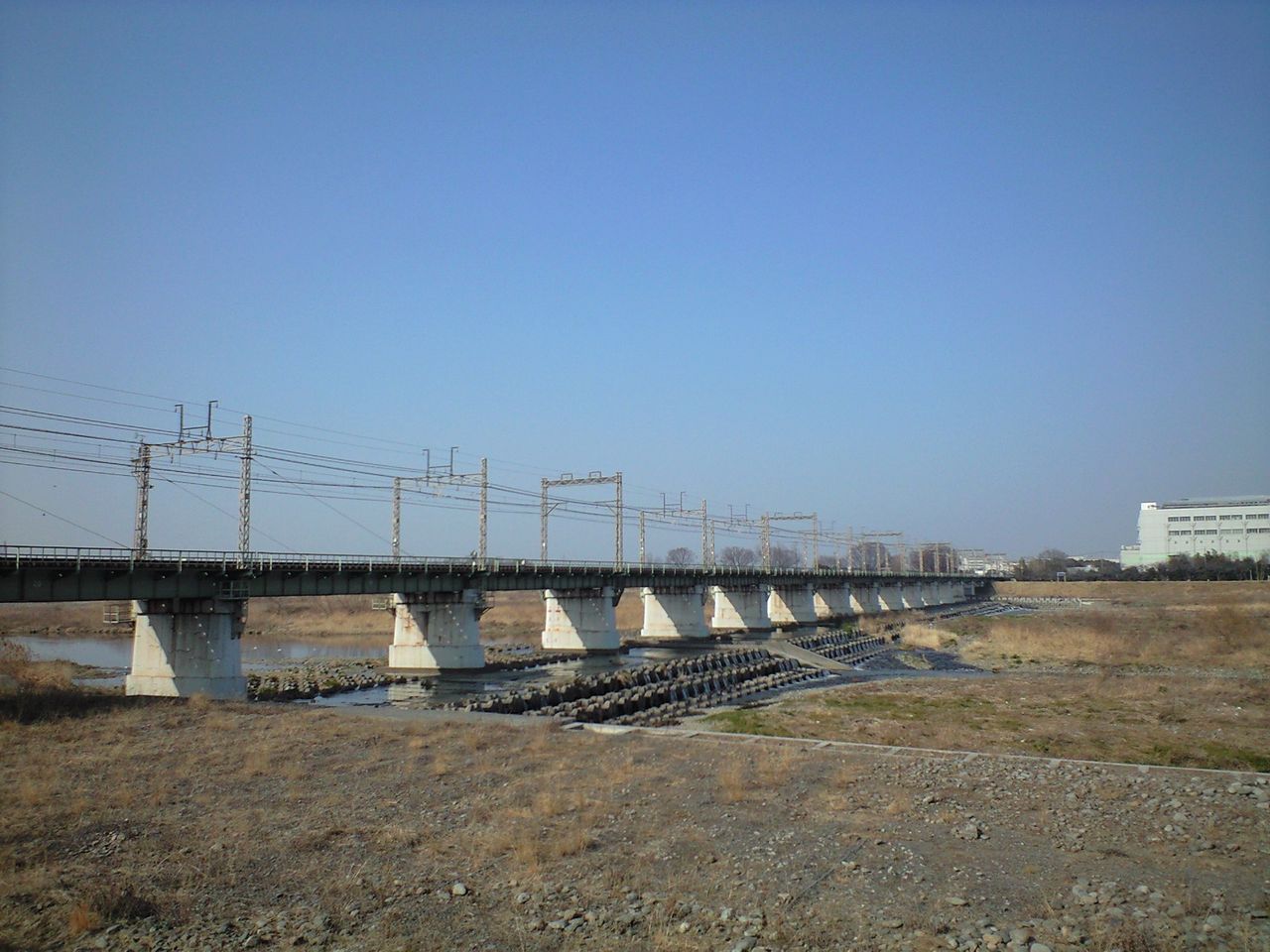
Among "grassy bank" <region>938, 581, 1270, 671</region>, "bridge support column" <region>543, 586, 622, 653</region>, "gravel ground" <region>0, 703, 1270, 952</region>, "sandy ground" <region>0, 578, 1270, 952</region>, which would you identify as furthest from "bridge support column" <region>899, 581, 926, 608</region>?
"gravel ground" <region>0, 703, 1270, 952</region>

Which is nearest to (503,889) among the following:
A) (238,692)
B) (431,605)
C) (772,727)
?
(772,727)

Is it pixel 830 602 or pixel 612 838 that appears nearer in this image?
pixel 612 838

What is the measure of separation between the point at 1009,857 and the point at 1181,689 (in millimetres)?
29892

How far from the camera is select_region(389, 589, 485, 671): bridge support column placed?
197 feet

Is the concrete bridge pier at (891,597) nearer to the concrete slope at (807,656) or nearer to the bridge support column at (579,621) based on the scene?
the concrete slope at (807,656)

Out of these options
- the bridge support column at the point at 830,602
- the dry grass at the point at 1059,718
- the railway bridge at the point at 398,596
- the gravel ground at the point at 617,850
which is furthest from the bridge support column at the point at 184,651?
the bridge support column at the point at 830,602

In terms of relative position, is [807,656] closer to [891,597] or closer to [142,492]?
[142,492]

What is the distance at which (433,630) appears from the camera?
60531 millimetres

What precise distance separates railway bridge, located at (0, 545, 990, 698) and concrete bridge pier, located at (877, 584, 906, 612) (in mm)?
39463

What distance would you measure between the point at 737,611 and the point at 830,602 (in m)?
33.4

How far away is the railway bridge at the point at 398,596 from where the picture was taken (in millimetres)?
38344

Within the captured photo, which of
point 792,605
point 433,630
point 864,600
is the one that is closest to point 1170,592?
point 864,600

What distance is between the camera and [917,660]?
67.8m

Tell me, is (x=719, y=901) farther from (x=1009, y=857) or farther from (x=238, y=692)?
(x=238, y=692)
